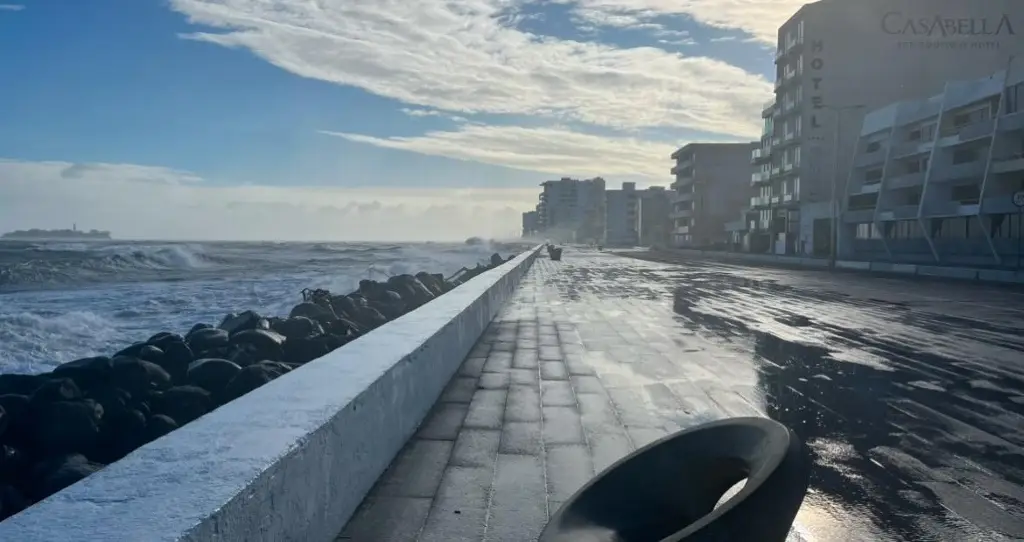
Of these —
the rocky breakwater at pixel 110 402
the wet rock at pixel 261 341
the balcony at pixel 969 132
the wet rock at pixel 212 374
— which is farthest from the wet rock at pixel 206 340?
the balcony at pixel 969 132

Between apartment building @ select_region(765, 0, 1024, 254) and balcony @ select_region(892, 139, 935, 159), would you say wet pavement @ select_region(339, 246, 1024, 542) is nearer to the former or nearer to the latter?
balcony @ select_region(892, 139, 935, 159)

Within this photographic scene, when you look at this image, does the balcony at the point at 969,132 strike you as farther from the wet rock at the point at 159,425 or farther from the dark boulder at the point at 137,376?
the wet rock at the point at 159,425

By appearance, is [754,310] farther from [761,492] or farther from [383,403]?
[761,492]

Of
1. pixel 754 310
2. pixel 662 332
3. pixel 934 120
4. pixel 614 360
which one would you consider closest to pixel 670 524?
pixel 614 360

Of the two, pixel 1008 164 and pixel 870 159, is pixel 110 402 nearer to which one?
pixel 1008 164

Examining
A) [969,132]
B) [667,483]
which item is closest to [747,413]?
[667,483]

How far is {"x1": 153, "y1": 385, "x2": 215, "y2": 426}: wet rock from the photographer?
7590 millimetres

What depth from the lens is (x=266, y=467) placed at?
2.72m

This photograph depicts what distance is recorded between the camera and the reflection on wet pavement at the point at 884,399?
4078mm

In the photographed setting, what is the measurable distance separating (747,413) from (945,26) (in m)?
68.3

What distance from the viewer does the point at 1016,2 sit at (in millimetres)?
61500

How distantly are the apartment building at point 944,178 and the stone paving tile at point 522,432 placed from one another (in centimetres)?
3482

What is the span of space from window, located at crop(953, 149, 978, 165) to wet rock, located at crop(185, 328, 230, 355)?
4328 centimetres

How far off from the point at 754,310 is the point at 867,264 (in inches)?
1044
